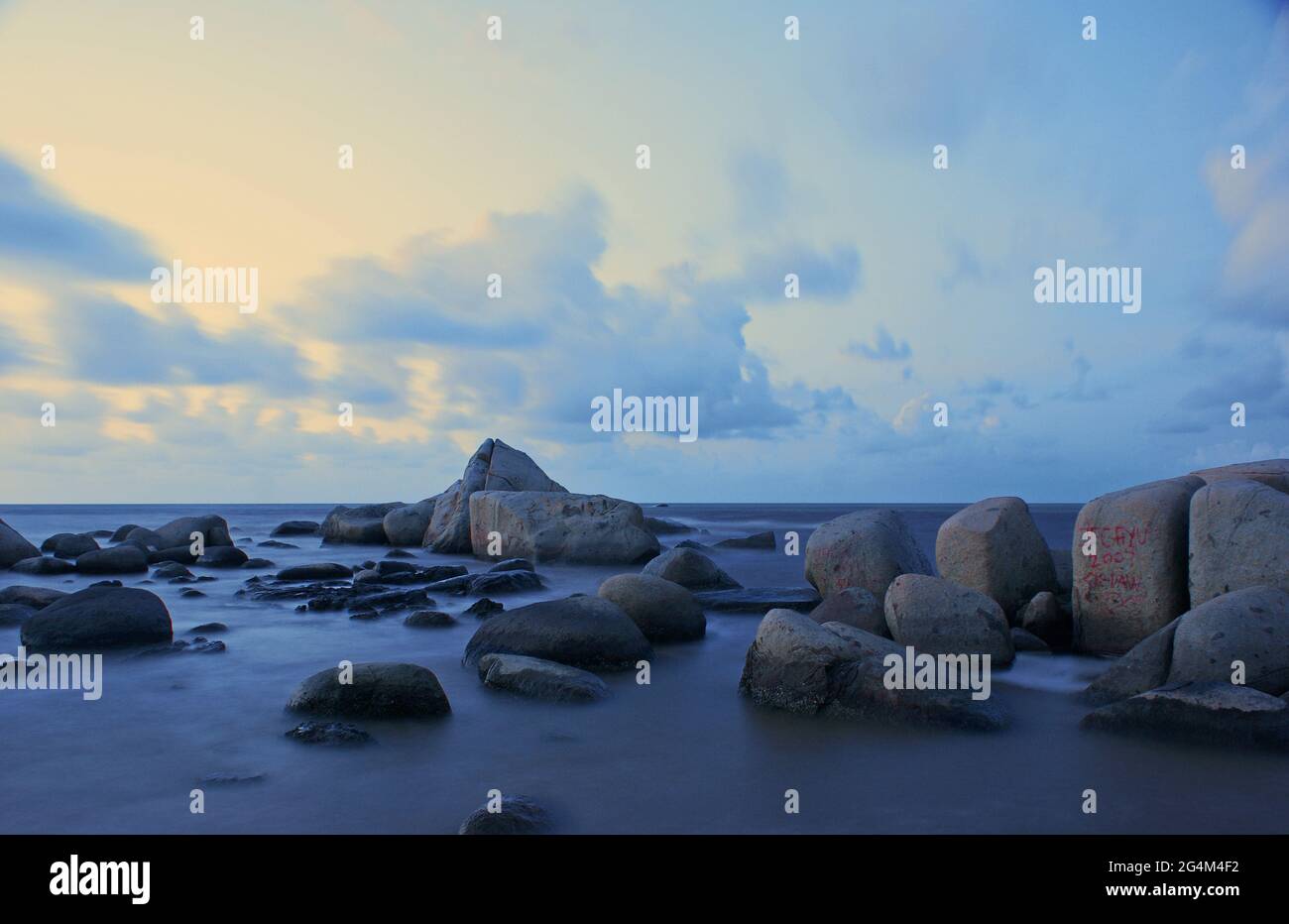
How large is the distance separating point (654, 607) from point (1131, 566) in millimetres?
4300

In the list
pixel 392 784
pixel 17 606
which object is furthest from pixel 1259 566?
pixel 17 606

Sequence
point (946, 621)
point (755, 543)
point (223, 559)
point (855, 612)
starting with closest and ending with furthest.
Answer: point (946, 621), point (855, 612), point (223, 559), point (755, 543)

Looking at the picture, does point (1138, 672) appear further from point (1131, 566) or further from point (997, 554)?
point (997, 554)

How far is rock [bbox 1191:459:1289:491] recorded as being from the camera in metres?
7.68

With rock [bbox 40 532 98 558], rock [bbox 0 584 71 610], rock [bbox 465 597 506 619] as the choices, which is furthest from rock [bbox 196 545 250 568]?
rock [bbox 465 597 506 619]

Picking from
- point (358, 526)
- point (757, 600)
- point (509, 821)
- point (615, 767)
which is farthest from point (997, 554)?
point (358, 526)

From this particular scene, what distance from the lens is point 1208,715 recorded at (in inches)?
199

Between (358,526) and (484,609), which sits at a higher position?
(358,526)

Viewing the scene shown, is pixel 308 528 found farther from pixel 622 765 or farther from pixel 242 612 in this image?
pixel 622 765

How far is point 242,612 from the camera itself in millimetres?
10773

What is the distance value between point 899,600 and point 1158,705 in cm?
221

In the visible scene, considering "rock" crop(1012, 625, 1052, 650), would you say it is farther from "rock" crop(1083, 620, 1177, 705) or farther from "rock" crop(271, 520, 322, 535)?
"rock" crop(271, 520, 322, 535)

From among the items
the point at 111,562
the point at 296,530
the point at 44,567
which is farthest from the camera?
the point at 296,530

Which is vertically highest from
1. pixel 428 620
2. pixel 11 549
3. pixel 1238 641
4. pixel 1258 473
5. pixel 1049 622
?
pixel 1258 473
